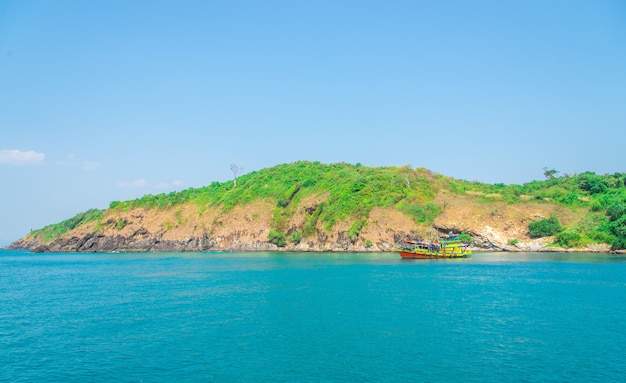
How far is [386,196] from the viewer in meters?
103

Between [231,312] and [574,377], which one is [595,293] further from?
[231,312]

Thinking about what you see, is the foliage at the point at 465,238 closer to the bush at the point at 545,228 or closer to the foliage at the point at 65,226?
the bush at the point at 545,228

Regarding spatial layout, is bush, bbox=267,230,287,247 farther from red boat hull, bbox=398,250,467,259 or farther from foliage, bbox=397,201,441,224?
red boat hull, bbox=398,250,467,259

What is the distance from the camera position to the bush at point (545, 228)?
271 feet

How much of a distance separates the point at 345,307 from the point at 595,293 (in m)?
21.5

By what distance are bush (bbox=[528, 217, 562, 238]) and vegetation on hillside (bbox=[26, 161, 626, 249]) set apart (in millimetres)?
901

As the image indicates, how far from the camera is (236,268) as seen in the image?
64.2 meters

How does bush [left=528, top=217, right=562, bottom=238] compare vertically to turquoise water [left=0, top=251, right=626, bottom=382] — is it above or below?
above

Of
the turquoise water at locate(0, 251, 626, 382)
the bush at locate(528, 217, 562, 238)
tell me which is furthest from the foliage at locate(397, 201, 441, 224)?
the turquoise water at locate(0, 251, 626, 382)

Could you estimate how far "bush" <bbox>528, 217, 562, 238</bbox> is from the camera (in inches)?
3255

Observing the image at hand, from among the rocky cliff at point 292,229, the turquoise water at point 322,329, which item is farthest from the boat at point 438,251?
the turquoise water at point 322,329

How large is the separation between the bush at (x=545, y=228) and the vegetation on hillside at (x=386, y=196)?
0.90 meters

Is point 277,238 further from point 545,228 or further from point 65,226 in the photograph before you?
point 65,226

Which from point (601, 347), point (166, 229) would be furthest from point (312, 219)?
point (601, 347)
